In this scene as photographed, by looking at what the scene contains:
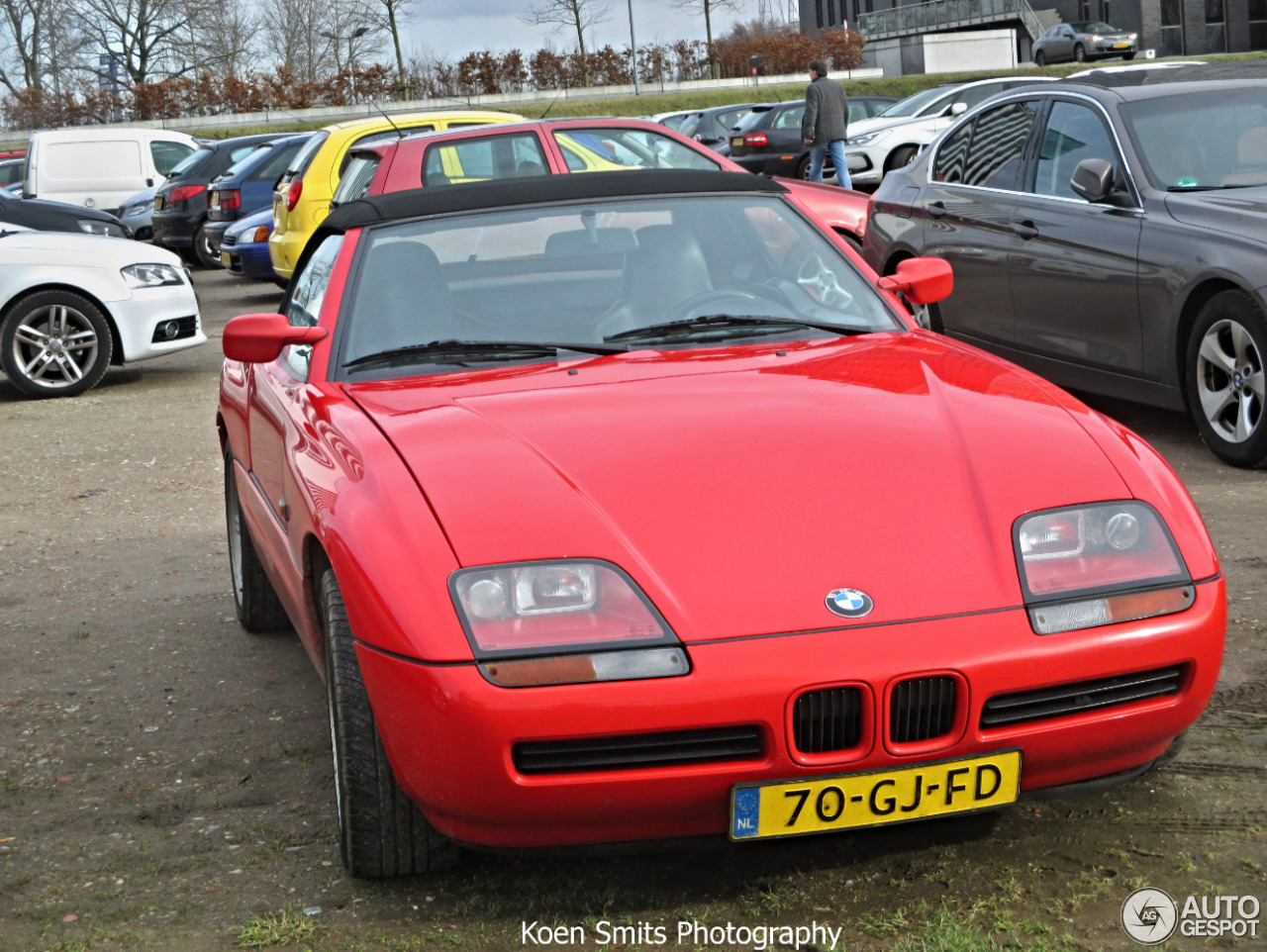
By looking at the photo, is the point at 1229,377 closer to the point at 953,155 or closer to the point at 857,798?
the point at 953,155

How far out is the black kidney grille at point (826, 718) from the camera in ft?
8.24

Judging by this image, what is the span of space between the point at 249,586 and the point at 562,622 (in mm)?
2566

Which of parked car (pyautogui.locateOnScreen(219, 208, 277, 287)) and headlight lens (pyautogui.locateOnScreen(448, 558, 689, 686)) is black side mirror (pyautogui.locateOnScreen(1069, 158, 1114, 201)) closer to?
headlight lens (pyautogui.locateOnScreen(448, 558, 689, 686))

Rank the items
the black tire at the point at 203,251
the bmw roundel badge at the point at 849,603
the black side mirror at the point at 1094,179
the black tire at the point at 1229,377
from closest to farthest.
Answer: the bmw roundel badge at the point at 849,603, the black tire at the point at 1229,377, the black side mirror at the point at 1094,179, the black tire at the point at 203,251

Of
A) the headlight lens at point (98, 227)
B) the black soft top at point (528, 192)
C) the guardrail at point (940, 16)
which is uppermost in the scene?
the guardrail at point (940, 16)

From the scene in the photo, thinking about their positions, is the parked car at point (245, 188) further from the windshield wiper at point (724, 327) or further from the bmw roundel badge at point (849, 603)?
the bmw roundel badge at point (849, 603)

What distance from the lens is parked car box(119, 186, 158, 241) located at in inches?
832

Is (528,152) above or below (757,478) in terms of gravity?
above

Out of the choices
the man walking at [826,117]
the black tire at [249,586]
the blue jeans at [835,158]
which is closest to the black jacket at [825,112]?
the man walking at [826,117]

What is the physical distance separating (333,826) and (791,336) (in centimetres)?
164

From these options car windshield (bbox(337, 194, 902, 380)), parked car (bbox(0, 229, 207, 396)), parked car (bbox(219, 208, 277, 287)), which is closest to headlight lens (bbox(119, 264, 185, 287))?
parked car (bbox(0, 229, 207, 396))

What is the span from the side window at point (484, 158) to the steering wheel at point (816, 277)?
6182mm

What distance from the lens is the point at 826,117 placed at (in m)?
17.5

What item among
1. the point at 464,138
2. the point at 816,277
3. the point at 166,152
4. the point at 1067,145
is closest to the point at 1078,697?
the point at 816,277
